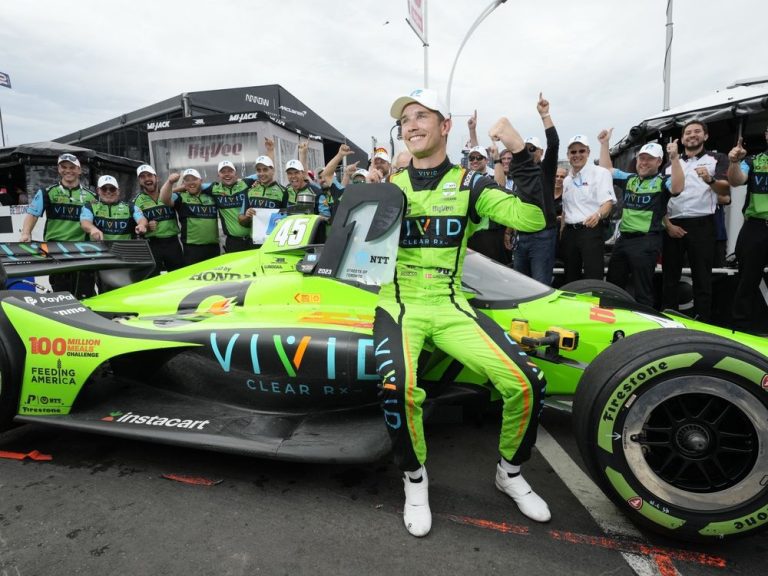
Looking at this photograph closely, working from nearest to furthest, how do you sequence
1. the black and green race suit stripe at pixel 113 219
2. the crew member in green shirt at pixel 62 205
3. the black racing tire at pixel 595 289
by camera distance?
the black racing tire at pixel 595 289 < the crew member in green shirt at pixel 62 205 < the black and green race suit stripe at pixel 113 219

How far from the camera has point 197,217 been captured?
5.77m

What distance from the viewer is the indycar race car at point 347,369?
180cm

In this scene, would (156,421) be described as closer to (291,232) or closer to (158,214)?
(291,232)

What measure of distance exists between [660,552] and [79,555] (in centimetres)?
230

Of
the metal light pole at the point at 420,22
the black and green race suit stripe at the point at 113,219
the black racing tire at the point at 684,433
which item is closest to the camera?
the black racing tire at the point at 684,433

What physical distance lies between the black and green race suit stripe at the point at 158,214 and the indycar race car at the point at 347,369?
2245 millimetres

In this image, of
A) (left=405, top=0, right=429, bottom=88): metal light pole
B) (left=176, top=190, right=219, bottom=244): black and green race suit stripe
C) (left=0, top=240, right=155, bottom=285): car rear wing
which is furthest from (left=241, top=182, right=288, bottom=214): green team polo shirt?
(left=405, top=0, right=429, bottom=88): metal light pole

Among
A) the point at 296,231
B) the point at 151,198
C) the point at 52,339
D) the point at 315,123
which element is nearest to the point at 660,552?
the point at 296,231

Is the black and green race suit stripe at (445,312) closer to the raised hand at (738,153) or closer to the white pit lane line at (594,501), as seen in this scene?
the white pit lane line at (594,501)

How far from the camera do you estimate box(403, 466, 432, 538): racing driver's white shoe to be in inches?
77.8

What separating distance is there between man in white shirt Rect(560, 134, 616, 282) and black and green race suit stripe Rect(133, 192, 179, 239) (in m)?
4.58

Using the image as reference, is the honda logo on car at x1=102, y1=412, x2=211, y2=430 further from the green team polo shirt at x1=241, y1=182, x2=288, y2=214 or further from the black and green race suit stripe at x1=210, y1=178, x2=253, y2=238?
the green team polo shirt at x1=241, y1=182, x2=288, y2=214

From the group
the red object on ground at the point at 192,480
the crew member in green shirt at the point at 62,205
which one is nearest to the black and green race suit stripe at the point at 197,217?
the crew member in green shirt at the point at 62,205

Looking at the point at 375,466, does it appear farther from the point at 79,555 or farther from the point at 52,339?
the point at 52,339
